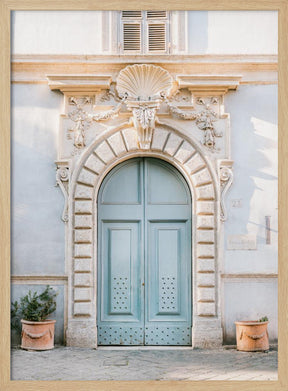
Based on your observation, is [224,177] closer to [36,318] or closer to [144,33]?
[144,33]

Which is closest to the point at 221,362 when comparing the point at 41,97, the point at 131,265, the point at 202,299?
the point at 202,299

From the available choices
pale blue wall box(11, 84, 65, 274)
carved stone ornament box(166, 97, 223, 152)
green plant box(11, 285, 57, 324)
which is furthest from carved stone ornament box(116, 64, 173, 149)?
green plant box(11, 285, 57, 324)

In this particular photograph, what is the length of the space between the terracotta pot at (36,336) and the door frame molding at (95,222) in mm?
319

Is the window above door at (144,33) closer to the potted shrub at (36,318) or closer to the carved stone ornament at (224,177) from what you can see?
the carved stone ornament at (224,177)

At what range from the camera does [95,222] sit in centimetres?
902

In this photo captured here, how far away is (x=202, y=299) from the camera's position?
8.86 metres

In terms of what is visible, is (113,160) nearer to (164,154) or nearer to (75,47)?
(164,154)

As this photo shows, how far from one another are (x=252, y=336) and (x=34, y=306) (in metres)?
2.74

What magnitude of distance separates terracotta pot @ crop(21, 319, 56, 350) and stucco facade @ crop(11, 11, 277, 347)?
327 mm

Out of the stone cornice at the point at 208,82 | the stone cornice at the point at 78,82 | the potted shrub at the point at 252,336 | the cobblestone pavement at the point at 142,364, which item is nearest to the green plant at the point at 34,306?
the cobblestone pavement at the point at 142,364

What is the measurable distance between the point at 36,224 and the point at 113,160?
4.23 ft

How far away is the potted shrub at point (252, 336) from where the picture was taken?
8633mm

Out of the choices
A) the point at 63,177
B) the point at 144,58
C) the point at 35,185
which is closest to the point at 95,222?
the point at 63,177
